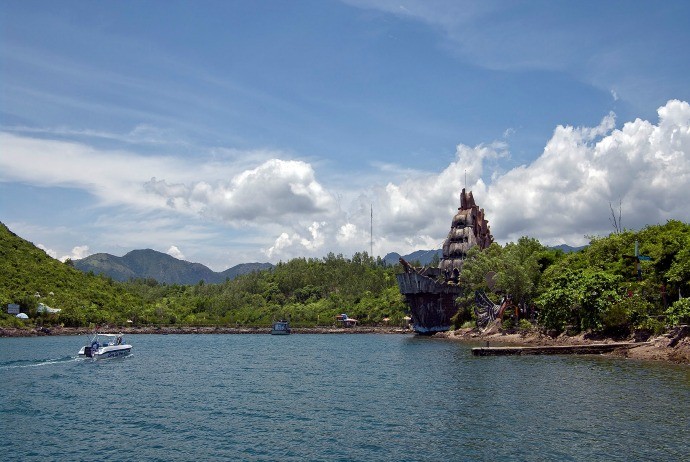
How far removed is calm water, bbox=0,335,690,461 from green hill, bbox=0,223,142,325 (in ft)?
282

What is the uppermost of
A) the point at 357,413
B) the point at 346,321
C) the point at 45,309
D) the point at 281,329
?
the point at 45,309

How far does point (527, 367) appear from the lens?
1854 inches

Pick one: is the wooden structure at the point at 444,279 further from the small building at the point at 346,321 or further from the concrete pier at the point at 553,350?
the concrete pier at the point at 553,350

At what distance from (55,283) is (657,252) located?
451 ft

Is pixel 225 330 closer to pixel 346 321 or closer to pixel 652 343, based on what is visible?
pixel 346 321

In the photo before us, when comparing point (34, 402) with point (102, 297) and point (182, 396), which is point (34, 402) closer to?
point (182, 396)

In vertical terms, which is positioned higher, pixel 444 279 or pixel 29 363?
pixel 444 279

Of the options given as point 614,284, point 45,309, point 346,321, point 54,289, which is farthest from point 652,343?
point 54,289

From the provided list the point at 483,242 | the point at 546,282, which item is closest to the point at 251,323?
the point at 483,242

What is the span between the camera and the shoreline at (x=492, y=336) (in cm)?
5041

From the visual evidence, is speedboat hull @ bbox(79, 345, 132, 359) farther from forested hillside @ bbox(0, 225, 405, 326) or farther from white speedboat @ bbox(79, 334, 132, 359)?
forested hillside @ bbox(0, 225, 405, 326)

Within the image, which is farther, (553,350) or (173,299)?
(173,299)

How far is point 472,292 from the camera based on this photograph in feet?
334

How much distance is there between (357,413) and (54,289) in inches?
5273
